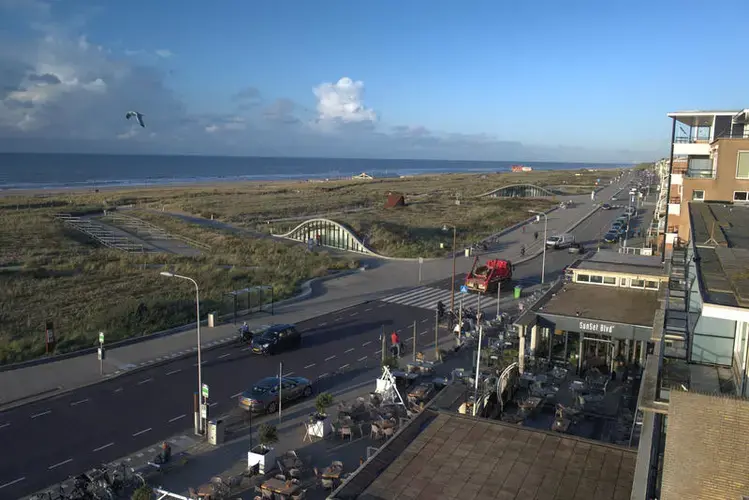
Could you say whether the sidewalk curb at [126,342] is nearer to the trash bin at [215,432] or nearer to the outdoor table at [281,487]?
the trash bin at [215,432]

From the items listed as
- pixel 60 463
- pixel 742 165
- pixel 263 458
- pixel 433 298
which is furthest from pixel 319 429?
pixel 742 165

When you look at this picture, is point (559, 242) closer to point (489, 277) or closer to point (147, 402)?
point (489, 277)

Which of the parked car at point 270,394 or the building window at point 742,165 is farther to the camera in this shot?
the building window at point 742,165

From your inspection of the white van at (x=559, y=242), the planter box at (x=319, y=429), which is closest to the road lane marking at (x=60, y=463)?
the planter box at (x=319, y=429)

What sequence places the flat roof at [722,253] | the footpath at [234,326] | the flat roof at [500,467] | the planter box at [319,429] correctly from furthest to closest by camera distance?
the footpath at [234,326] → the planter box at [319,429] → the flat roof at [500,467] → the flat roof at [722,253]

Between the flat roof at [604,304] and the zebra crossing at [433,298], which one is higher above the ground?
the flat roof at [604,304]

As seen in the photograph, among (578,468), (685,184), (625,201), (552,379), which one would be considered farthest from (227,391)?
(625,201)
